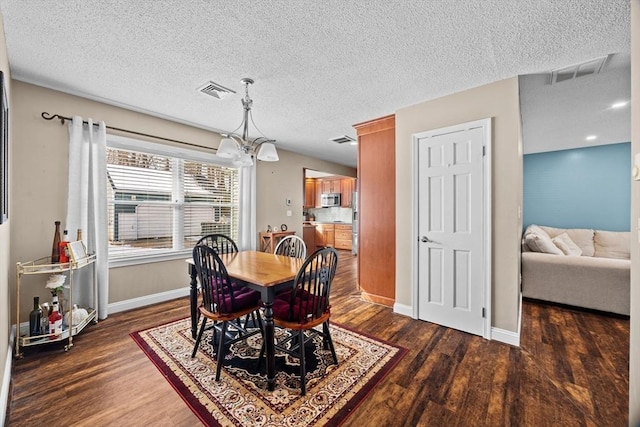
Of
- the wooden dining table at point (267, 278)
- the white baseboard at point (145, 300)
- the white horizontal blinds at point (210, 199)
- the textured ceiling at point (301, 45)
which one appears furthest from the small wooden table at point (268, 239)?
the textured ceiling at point (301, 45)

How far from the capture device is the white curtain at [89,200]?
2.80 m

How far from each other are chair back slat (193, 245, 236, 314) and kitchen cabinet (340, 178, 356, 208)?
6410 mm

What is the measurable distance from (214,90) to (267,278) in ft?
6.52

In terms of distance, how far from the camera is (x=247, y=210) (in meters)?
4.45

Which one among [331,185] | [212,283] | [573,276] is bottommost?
[573,276]

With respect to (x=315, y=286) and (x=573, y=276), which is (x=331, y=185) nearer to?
(x=573, y=276)

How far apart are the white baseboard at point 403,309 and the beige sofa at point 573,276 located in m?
1.80

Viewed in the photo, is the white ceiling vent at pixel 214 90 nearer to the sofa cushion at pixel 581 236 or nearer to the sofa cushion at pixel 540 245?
the sofa cushion at pixel 540 245

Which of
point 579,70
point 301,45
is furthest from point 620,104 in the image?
point 301,45

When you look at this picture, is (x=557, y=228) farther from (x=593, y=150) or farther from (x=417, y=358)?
(x=417, y=358)

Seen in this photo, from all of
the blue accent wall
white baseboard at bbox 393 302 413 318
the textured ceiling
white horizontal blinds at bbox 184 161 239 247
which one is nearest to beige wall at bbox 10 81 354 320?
the textured ceiling

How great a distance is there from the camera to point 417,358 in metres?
2.21

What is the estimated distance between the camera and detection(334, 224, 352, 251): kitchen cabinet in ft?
26.2

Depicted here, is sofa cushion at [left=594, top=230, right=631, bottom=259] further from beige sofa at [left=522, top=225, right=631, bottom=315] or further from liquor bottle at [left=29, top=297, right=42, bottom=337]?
liquor bottle at [left=29, top=297, right=42, bottom=337]
